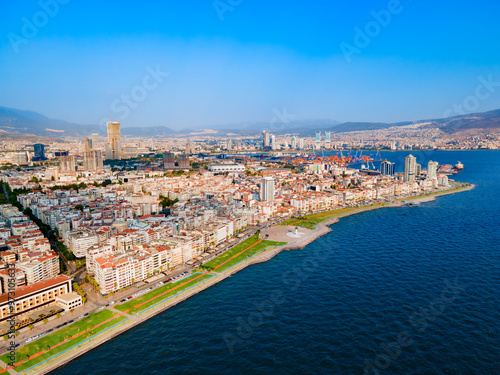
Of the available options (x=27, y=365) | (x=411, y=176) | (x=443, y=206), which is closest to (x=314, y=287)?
(x=27, y=365)

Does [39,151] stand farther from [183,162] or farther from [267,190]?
[267,190]

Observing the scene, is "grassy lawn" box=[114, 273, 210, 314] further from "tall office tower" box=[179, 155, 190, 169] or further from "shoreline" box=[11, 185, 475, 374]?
"tall office tower" box=[179, 155, 190, 169]

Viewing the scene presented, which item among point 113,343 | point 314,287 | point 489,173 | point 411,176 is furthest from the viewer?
point 489,173

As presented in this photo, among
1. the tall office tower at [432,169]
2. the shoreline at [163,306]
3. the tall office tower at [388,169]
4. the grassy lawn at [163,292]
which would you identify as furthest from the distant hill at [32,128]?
the grassy lawn at [163,292]

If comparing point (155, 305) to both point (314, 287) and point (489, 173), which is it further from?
point (489, 173)

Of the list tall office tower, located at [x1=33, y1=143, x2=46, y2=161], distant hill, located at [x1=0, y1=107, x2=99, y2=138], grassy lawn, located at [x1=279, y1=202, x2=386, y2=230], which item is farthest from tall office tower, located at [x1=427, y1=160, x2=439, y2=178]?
distant hill, located at [x1=0, y1=107, x2=99, y2=138]

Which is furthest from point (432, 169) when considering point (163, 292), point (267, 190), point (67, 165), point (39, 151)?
point (39, 151)
